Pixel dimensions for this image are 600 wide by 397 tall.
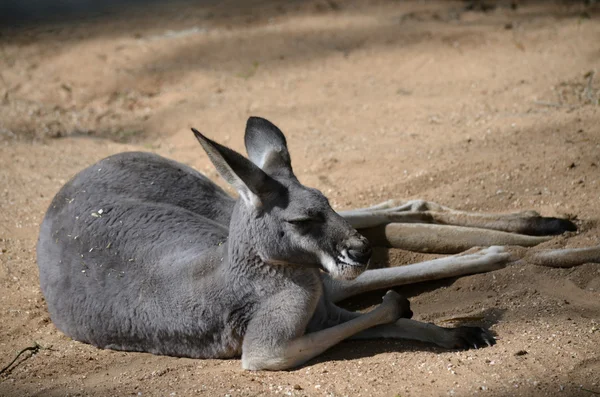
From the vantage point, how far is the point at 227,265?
3.39 m

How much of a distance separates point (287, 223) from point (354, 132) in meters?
2.81

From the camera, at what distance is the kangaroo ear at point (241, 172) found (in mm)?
3064

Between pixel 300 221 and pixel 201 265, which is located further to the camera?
pixel 201 265

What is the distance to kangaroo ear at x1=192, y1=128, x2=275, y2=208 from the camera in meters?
3.06

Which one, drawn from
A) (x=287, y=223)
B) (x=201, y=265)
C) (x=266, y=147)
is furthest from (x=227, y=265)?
(x=266, y=147)

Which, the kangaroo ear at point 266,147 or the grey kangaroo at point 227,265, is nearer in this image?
the grey kangaroo at point 227,265

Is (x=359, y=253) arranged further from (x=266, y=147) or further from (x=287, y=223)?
(x=266, y=147)

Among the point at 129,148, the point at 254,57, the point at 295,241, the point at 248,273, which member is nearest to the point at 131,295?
the point at 248,273

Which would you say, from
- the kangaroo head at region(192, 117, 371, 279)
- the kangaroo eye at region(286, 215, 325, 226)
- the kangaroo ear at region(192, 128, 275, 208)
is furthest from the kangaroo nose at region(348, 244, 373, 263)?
the kangaroo ear at region(192, 128, 275, 208)

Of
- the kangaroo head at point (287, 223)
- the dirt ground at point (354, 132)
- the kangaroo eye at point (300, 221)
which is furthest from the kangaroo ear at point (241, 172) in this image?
the dirt ground at point (354, 132)

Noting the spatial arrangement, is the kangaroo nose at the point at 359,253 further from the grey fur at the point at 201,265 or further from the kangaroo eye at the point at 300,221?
the kangaroo eye at the point at 300,221

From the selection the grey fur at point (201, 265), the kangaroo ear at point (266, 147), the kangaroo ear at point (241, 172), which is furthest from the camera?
the kangaroo ear at point (266, 147)

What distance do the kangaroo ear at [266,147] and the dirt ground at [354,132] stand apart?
33.6 inches

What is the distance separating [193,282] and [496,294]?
4.72 feet
